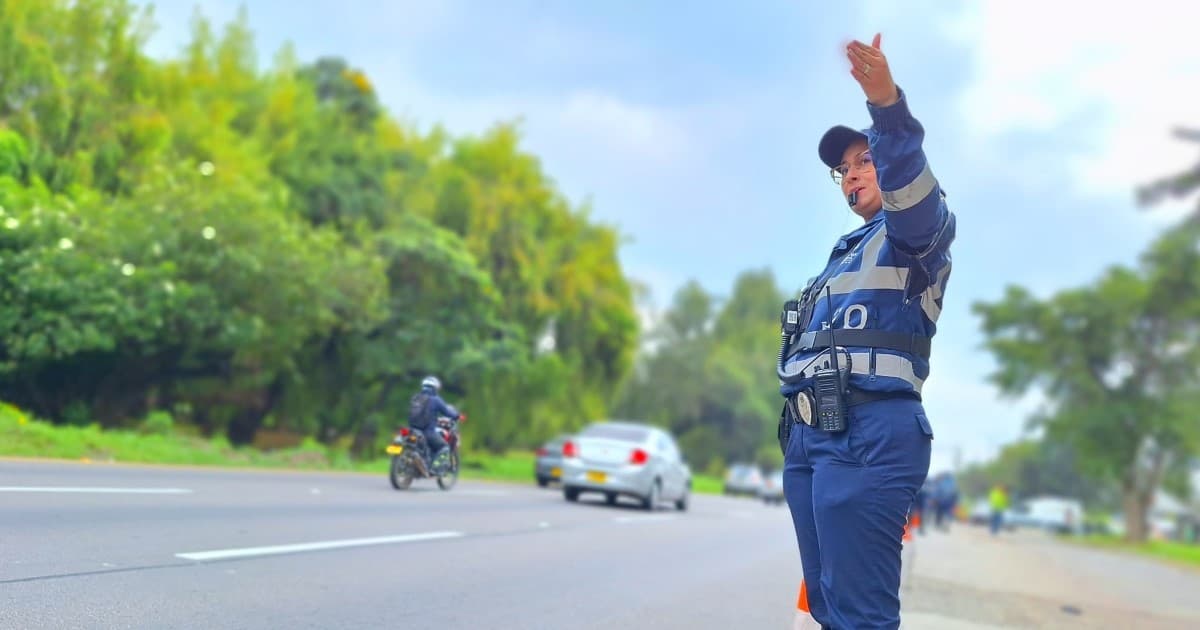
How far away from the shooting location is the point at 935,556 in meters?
17.4

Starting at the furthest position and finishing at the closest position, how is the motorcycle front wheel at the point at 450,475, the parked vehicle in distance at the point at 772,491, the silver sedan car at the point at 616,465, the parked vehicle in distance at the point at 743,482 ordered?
the parked vehicle in distance at the point at 743,482 → the parked vehicle in distance at the point at 772,491 → the silver sedan car at the point at 616,465 → the motorcycle front wheel at the point at 450,475

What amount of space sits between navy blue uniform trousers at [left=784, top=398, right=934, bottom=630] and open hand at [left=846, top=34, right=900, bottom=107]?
2.99 feet

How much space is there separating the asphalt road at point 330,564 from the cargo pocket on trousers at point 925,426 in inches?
130

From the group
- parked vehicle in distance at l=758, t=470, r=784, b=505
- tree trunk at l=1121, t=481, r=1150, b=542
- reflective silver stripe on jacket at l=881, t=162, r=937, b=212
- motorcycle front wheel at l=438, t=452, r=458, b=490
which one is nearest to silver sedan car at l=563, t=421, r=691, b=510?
motorcycle front wheel at l=438, t=452, r=458, b=490

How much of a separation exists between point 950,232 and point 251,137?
30887 mm

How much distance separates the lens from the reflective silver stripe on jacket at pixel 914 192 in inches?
120

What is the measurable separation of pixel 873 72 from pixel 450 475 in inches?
559

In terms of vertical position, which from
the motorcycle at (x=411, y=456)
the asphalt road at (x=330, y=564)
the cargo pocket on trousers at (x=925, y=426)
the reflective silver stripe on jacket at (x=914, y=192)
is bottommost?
the asphalt road at (x=330, y=564)

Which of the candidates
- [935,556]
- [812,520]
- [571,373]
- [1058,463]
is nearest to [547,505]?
[935,556]

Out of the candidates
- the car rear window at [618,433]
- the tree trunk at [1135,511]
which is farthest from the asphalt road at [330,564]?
the tree trunk at [1135,511]

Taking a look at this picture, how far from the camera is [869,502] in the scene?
3.22m

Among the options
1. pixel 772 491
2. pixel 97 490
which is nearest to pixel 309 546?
pixel 97 490

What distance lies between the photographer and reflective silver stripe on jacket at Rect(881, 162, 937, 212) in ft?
10.0

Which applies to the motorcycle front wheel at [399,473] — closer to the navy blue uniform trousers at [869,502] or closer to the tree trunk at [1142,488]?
the navy blue uniform trousers at [869,502]
